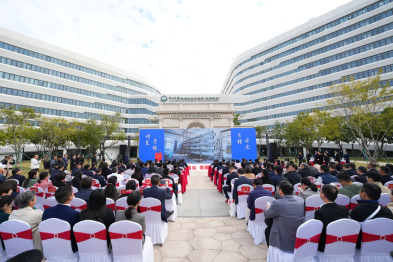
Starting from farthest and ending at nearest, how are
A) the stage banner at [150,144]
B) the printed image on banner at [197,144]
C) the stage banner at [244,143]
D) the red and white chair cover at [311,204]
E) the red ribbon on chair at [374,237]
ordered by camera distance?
the printed image on banner at [197,144]
the stage banner at [150,144]
the stage banner at [244,143]
the red and white chair cover at [311,204]
the red ribbon on chair at [374,237]

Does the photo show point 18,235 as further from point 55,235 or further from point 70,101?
point 70,101

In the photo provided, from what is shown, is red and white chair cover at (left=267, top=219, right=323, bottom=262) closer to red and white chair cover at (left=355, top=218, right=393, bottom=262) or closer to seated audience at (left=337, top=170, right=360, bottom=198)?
red and white chair cover at (left=355, top=218, right=393, bottom=262)

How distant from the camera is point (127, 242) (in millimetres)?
2656

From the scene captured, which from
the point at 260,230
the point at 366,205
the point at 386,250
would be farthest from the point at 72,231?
the point at 386,250

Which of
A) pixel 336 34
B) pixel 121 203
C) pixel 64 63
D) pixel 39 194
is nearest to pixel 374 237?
pixel 121 203

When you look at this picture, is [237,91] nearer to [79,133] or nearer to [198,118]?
[198,118]

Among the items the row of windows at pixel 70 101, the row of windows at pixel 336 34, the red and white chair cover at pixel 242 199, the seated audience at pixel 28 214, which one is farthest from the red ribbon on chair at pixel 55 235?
the row of windows at pixel 336 34

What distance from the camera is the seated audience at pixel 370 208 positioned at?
8.59ft

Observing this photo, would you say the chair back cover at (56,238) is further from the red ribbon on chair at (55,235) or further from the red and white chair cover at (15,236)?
the red and white chair cover at (15,236)

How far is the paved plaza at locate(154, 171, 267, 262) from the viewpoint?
351cm

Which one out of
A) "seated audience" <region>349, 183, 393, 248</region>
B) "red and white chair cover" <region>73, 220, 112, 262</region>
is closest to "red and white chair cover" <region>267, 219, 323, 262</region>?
"seated audience" <region>349, 183, 393, 248</region>

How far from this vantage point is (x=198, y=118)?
89.7 ft

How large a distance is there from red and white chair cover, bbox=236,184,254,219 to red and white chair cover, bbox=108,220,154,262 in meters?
3.23

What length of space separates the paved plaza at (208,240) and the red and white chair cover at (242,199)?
9.0 inches
